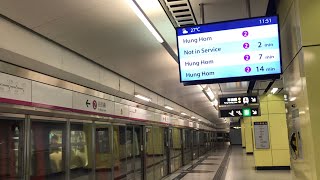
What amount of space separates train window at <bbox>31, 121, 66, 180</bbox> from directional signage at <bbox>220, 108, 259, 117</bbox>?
7.81 meters

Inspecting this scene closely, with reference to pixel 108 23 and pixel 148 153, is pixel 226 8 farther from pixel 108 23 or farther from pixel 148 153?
pixel 148 153

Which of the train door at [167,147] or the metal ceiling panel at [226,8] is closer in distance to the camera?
the metal ceiling panel at [226,8]

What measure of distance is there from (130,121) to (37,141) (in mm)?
A: 4217

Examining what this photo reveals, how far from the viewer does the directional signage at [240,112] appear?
11974 mm

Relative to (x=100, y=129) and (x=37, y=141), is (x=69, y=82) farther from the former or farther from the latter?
(x=100, y=129)

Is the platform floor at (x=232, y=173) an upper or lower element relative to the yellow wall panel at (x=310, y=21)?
lower

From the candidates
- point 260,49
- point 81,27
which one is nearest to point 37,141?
point 81,27

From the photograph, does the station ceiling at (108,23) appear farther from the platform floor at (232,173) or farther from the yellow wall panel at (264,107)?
the yellow wall panel at (264,107)

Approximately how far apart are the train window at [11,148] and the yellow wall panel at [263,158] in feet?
34.6

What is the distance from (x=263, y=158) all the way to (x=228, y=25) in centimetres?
1040

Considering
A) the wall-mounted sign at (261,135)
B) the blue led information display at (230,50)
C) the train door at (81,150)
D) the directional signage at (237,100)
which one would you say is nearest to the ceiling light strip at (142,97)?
the directional signage at (237,100)

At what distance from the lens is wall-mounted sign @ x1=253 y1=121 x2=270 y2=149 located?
43.6 feet

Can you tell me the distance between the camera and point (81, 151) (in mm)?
6418

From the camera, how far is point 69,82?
5891 mm
